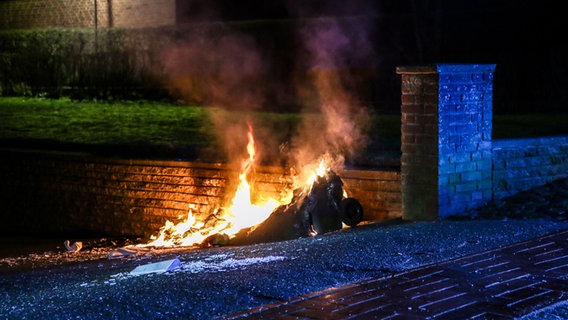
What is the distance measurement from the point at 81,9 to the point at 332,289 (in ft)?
84.0

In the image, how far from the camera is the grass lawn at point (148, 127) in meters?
13.2

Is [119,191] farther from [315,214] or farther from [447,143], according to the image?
[447,143]

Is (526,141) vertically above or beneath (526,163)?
above

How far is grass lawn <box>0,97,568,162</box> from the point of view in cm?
1325

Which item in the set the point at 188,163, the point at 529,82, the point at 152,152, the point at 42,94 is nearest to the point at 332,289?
the point at 188,163

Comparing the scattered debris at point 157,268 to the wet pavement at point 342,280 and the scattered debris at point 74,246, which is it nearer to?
the wet pavement at point 342,280

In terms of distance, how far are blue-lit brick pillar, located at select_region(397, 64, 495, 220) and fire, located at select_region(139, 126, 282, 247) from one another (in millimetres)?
2204

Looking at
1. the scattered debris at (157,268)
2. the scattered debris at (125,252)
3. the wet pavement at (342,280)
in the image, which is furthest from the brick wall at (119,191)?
the scattered debris at (157,268)

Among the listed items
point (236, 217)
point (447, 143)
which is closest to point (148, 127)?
point (236, 217)

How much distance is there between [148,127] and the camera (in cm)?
1638

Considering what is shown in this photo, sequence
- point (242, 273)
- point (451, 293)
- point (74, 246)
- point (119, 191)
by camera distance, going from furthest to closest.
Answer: point (119, 191), point (74, 246), point (242, 273), point (451, 293)

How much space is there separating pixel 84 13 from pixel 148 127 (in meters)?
14.5

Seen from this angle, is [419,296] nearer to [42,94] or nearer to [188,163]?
[188,163]

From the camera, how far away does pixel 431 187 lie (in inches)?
344
